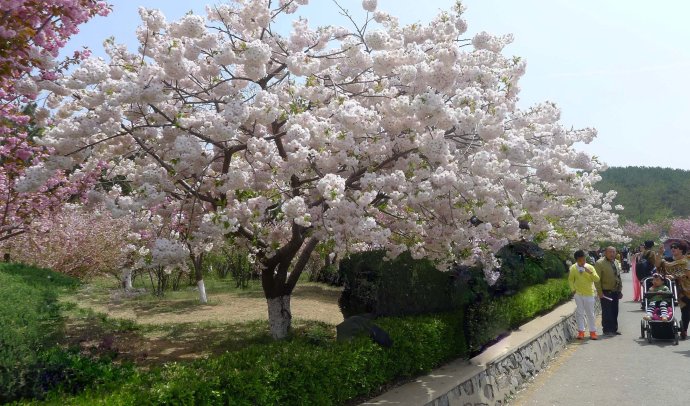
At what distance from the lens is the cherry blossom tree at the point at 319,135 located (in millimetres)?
6816

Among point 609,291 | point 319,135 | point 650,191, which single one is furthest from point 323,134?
point 650,191

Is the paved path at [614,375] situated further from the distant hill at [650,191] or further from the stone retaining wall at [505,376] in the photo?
the distant hill at [650,191]

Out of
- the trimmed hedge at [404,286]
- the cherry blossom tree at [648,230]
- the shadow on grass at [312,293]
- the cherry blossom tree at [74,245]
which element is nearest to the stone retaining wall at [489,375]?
the trimmed hedge at [404,286]

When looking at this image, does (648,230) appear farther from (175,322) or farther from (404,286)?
(404,286)

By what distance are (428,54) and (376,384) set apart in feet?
15.4

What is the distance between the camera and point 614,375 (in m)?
8.66

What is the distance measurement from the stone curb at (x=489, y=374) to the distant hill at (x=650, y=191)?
298 feet

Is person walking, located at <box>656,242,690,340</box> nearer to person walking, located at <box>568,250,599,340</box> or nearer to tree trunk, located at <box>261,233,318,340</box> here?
person walking, located at <box>568,250,599,340</box>

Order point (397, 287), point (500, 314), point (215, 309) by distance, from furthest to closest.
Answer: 1. point (215, 309)
2. point (500, 314)
3. point (397, 287)

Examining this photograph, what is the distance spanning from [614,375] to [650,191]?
112812mm

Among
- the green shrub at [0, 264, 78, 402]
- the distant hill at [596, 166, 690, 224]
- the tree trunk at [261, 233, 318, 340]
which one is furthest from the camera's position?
the distant hill at [596, 166, 690, 224]

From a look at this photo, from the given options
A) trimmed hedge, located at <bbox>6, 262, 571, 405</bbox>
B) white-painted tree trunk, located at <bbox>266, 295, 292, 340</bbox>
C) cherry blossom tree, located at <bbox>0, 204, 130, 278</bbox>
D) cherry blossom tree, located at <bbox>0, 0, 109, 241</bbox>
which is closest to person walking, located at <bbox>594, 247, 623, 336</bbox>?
trimmed hedge, located at <bbox>6, 262, 571, 405</bbox>

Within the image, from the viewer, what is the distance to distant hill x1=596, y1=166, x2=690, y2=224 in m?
99.5

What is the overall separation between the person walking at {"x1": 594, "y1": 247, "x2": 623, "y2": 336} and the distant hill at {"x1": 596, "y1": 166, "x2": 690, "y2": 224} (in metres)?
87.3
